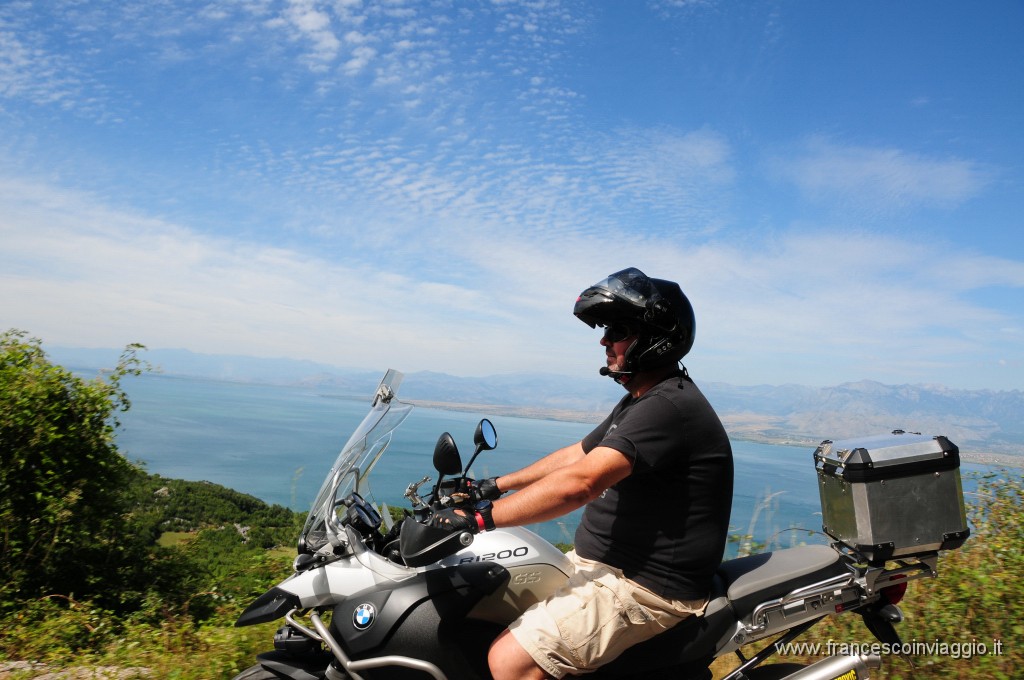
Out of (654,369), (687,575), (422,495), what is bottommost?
(687,575)

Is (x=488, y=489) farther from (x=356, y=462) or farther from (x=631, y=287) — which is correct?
(x=631, y=287)

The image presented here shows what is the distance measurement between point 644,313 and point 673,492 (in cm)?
71

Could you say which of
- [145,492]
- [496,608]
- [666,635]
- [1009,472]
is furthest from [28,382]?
[1009,472]

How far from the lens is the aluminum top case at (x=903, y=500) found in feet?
8.61

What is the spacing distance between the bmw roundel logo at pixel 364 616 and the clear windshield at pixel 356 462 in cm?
30

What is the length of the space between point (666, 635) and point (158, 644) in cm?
375

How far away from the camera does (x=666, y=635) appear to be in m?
2.50

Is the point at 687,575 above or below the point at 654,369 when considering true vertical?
below

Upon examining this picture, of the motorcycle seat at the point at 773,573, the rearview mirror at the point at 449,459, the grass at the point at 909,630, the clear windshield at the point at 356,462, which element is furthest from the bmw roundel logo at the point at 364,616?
the grass at the point at 909,630

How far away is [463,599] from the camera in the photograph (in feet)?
8.07

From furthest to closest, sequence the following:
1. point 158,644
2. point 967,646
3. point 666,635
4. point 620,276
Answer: point 158,644 < point 967,646 < point 620,276 < point 666,635

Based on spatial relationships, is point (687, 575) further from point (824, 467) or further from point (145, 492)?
point (145, 492)

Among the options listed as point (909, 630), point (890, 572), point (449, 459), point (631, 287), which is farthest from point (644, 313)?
point (909, 630)

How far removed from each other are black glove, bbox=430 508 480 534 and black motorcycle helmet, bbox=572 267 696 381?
0.98 metres
